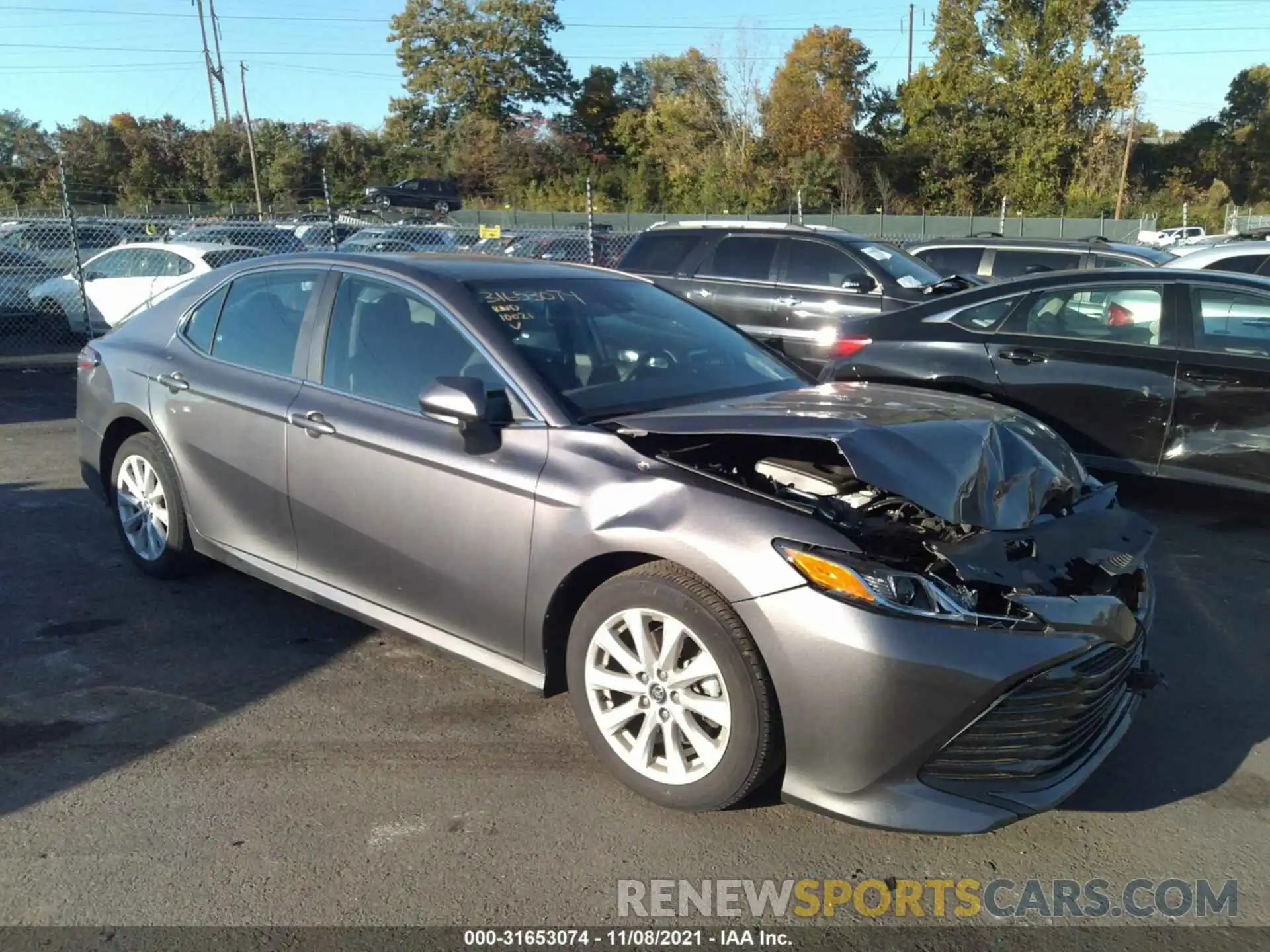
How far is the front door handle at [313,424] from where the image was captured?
398cm

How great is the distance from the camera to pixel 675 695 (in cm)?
305

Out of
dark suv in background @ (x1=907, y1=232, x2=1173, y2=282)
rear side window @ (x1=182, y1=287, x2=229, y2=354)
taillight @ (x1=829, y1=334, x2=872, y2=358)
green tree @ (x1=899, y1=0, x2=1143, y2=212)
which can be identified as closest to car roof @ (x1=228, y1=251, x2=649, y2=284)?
rear side window @ (x1=182, y1=287, x2=229, y2=354)

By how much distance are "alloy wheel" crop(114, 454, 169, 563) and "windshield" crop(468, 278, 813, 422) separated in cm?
202

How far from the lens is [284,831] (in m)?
3.06

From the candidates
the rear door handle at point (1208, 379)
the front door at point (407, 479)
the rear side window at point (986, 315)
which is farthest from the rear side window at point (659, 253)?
the front door at point (407, 479)

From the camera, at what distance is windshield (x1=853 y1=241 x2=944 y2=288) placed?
937 cm

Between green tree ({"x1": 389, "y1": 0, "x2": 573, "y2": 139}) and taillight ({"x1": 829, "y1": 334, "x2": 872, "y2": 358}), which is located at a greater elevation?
green tree ({"x1": 389, "y1": 0, "x2": 573, "y2": 139})

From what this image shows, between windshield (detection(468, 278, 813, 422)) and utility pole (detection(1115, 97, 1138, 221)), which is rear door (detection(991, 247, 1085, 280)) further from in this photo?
utility pole (detection(1115, 97, 1138, 221))

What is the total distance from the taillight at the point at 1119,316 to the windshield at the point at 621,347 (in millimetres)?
2813

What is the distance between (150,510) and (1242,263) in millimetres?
10842

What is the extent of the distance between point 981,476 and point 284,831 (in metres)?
2.34

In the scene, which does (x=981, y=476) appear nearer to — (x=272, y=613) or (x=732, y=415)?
(x=732, y=415)

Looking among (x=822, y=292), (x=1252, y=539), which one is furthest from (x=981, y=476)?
(x=822, y=292)

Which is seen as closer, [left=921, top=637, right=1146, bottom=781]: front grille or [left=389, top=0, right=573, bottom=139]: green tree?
[left=921, top=637, right=1146, bottom=781]: front grille
